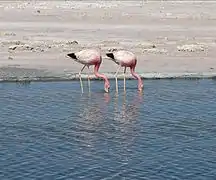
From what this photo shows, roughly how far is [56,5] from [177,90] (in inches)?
1368

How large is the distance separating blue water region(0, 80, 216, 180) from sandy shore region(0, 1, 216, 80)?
127 inches

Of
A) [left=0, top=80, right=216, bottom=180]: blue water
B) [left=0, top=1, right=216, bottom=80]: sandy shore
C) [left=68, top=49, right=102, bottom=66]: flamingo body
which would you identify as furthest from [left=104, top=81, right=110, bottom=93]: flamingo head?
[left=0, top=1, right=216, bottom=80]: sandy shore

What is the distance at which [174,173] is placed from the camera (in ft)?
37.1

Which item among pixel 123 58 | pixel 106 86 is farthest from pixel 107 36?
pixel 106 86

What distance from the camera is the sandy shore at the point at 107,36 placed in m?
24.2

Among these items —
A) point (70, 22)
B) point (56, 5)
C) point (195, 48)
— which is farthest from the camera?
point (56, 5)

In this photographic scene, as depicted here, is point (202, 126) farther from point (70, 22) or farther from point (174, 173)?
point (70, 22)

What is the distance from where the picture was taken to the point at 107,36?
111 ft

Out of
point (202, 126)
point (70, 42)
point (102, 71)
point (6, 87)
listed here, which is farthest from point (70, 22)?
point (202, 126)

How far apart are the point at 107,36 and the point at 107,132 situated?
19.8m

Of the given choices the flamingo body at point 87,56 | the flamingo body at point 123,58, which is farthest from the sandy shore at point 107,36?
the flamingo body at point 123,58

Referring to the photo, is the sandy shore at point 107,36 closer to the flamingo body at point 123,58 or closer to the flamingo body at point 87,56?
the flamingo body at point 87,56

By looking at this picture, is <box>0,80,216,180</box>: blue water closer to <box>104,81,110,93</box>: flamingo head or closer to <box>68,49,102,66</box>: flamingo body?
<box>104,81,110,93</box>: flamingo head

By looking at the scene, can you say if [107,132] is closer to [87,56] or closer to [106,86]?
[106,86]
